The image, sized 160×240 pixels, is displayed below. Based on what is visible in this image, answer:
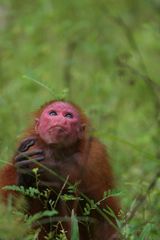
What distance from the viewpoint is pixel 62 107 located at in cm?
670

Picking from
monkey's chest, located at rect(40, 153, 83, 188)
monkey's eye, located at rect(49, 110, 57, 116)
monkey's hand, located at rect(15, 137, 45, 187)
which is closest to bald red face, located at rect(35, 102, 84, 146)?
monkey's eye, located at rect(49, 110, 57, 116)

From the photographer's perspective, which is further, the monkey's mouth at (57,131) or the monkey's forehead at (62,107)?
the monkey's forehead at (62,107)

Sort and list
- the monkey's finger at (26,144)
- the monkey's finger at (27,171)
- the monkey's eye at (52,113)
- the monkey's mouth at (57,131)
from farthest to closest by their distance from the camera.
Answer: the monkey's eye at (52,113), the monkey's mouth at (57,131), the monkey's finger at (26,144), the monkey's finger at (27,171)

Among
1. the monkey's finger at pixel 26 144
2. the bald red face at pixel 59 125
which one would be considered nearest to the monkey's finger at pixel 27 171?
the monkey's finger at pixel 26 144

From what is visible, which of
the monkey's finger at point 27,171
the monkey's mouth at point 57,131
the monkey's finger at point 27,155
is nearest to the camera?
the monkey's finger at point 27,171

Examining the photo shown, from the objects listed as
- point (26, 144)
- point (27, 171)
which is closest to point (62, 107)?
point (26, 144)

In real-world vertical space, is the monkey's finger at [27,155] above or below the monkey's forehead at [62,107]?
below

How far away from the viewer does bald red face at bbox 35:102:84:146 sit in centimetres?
654

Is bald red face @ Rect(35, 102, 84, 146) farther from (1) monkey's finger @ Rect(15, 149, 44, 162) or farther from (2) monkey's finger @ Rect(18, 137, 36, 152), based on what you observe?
(1) monkey's finger @ Rect(15, 149, 44, 162)

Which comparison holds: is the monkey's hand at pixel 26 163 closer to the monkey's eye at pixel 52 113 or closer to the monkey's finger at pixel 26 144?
the monkey's finger at pixel 26 144

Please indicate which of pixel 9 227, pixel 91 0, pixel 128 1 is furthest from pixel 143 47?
pixel 9 227

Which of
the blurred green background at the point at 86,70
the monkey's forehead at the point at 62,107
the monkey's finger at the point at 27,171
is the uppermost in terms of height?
the blurred green background at the point at 86,70

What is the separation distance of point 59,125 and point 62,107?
7.1 inches

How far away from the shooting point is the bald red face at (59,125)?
6539mm
